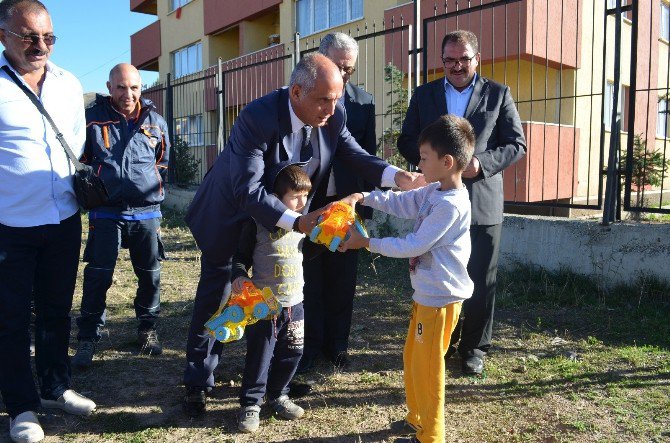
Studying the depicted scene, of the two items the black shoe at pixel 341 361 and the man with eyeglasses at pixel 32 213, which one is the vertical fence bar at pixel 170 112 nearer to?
the black shoe at pixel 341 361

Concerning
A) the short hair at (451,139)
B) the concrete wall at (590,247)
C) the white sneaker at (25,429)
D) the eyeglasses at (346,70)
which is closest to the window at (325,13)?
the concrete wall at (590,247)

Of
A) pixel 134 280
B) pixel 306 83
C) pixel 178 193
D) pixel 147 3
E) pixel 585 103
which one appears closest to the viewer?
pixel 306 83

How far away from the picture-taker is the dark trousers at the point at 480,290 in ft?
12.5

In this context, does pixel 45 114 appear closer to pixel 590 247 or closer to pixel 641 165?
pixel 590 247

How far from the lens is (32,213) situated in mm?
2967

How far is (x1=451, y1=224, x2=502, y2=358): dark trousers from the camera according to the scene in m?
3.81

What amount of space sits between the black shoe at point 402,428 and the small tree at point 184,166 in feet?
36.2

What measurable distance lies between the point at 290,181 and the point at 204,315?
0.90 meters

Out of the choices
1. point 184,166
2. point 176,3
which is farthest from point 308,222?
point 176,3

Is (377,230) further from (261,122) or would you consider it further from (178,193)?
(178,193)

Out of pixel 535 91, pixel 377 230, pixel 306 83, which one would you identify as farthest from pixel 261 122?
pixel 535 91

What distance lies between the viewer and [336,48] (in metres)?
3.68

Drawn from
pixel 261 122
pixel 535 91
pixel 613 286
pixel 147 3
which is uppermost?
pixel 147 3

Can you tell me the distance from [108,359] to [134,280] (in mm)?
2485
